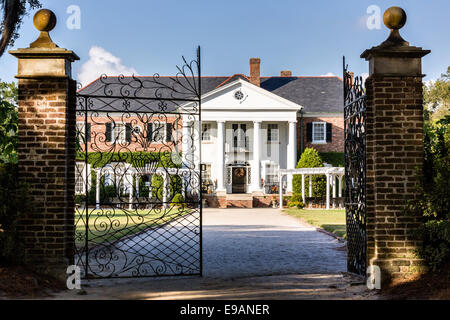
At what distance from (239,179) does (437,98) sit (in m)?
30.4

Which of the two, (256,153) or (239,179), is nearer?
(256,153)

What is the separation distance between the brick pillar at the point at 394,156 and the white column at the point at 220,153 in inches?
1104

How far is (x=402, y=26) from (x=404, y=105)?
44.8 inches

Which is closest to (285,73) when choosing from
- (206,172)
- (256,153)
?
(256,153)

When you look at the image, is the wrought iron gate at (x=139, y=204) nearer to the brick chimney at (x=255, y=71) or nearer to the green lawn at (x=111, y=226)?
the green lawn at (x=111, y=226)

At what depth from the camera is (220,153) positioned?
3534cm

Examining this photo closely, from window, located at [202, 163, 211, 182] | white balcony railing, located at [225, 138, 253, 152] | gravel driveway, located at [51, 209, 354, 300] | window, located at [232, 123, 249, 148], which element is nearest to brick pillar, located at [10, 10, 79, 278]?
gravel driveway, located at [51, 209, 354, 300]

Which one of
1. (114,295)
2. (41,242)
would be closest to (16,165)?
(41,242)

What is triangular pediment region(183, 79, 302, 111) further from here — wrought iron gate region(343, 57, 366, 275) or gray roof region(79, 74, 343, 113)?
wrought iron gate region(343, 57, 366, 275)

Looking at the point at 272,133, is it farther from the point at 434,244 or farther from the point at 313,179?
the point at 434,244

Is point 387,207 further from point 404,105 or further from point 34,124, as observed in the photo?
point 34,124

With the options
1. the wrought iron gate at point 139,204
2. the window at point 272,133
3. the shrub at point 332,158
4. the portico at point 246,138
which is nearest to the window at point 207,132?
the portico at point 246,138

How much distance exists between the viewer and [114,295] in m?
6.11

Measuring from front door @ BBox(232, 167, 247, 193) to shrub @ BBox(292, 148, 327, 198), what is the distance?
4.99 meters
